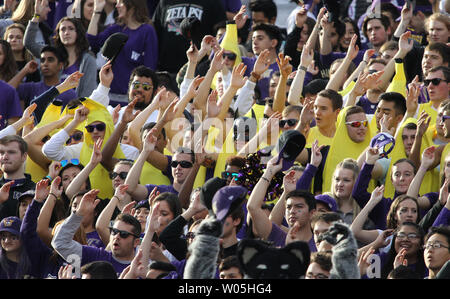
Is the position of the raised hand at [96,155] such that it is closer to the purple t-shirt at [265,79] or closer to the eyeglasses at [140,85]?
the eyeglasses at [140,85]

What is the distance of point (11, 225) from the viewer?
8750 mm

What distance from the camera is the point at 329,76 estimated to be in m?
11.7

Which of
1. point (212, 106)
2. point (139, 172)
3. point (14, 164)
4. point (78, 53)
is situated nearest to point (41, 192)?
point (139, 172)

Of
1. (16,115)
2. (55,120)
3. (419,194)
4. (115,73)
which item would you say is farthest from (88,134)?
(419,194)

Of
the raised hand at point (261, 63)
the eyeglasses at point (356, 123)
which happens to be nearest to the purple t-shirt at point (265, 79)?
the raised hand at point (261, 63)

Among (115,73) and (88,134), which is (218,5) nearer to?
(115,73)

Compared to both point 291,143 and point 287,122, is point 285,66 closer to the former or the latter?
point 287,122

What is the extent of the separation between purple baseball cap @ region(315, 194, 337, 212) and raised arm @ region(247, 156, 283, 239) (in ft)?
1.83

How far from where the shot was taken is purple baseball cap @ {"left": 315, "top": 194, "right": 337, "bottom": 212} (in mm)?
8602

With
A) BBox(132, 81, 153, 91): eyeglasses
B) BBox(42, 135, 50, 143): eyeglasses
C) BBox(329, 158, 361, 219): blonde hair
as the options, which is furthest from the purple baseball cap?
BBox(42, 135, 50, 143): eyeglasses

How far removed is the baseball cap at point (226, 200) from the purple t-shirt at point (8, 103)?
5495mm

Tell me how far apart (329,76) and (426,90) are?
158cm

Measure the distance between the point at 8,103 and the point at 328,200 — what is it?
3988mm

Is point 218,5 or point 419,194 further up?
point 218,5
